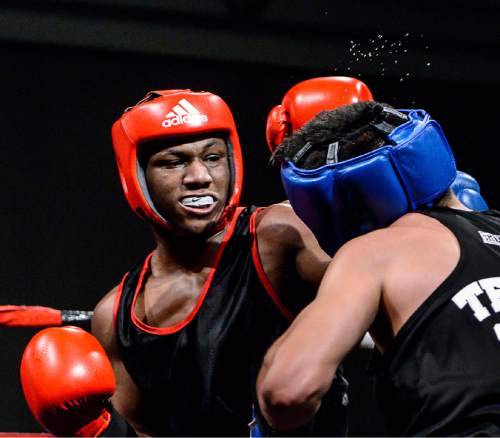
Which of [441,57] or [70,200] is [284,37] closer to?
[441,57]

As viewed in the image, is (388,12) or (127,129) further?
(388,12)

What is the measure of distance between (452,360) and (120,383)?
1125mm

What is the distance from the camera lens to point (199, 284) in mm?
2027

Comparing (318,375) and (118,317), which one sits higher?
(318,375)

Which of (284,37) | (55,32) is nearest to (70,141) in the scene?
(55,32)

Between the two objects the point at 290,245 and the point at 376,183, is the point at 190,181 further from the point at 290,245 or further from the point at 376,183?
the point at 376,183

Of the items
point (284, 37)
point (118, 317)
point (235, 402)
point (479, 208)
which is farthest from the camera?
point (284, 37)

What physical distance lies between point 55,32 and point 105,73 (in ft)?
0.81

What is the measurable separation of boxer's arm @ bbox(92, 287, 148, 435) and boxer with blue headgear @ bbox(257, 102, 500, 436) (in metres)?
0.91

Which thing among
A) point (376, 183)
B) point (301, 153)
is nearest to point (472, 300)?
point (376, 183)

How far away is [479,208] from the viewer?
227 centimetres

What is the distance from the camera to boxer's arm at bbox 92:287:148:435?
208cm

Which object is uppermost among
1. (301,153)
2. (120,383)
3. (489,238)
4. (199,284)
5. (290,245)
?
(301,153)

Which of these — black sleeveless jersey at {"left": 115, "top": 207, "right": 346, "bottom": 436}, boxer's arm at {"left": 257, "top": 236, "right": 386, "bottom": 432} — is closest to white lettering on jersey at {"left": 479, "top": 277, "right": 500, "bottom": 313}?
boxer's arm at {"left": 257, "top": 236, "right": 386, "bottom": 432}
